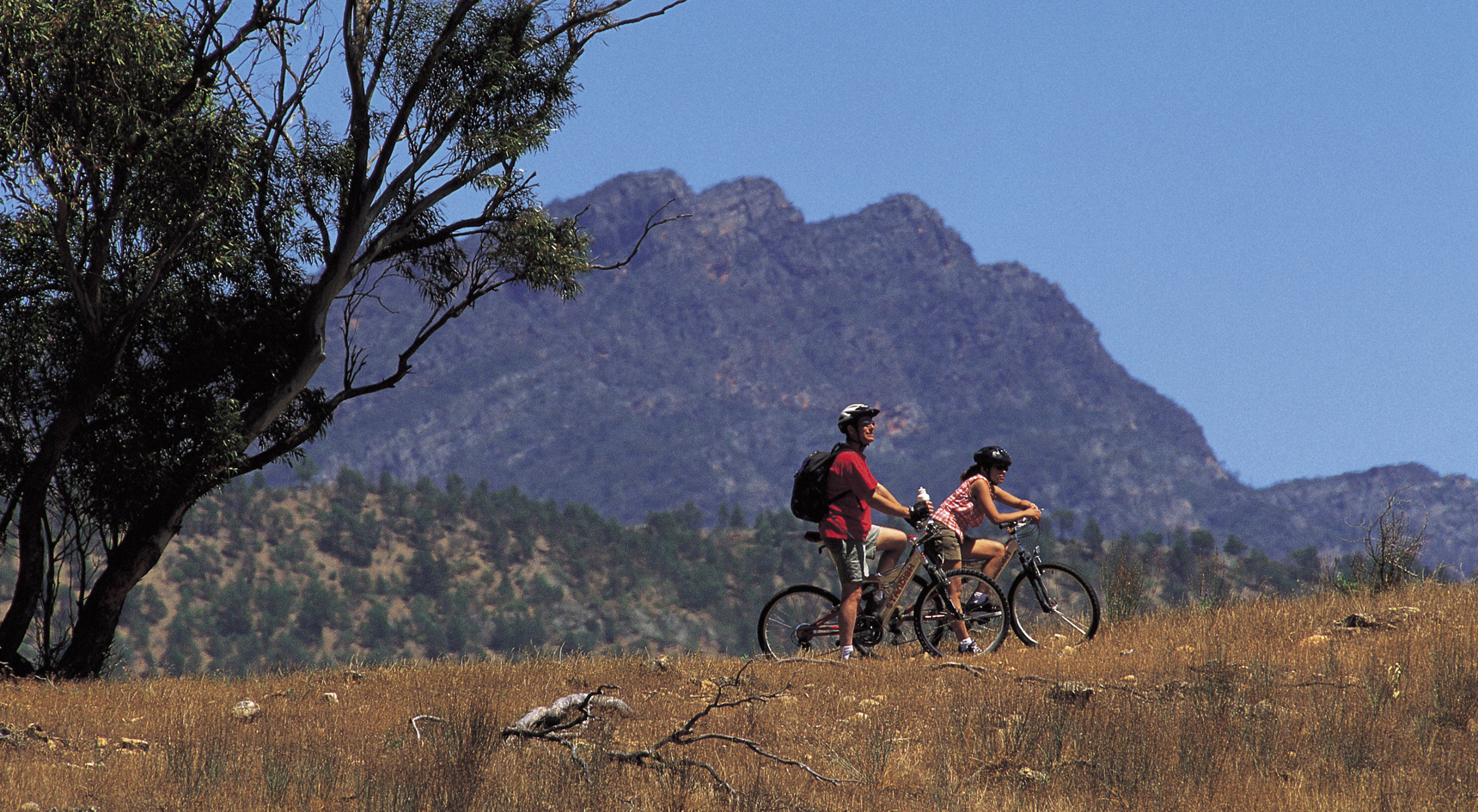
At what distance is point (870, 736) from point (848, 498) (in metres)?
2.88

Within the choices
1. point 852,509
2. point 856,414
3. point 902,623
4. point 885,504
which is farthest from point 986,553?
point 856,414

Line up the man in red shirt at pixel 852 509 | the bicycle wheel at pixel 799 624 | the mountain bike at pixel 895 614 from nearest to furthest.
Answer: the man in red shirt at pixel 852 509 < the mountain bike at pixel 895 614 < the bicycle wheel at pixel 799 624

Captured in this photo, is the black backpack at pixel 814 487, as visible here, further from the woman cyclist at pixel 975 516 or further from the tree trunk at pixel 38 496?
the tree trunk at pixel 38 496

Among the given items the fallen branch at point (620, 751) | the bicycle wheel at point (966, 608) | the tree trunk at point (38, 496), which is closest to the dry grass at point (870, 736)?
the fallen branch at point (620, 751)

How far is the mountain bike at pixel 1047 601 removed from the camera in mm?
12070

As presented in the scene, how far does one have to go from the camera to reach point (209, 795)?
775cm

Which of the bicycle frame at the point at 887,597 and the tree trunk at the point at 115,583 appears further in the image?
the tree trunk at the point at 115,583

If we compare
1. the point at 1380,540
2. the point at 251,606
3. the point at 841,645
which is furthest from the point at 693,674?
the point at 251,606

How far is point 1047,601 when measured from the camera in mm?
12336

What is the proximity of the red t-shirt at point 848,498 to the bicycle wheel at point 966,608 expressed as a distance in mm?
900

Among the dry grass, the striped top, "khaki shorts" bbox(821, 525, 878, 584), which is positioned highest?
the striped top

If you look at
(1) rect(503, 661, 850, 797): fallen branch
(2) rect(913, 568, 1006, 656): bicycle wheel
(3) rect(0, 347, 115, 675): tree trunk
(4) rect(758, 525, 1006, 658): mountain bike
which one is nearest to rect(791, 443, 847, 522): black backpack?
(4) rect(758, 525, 1006, 658): mountain bike

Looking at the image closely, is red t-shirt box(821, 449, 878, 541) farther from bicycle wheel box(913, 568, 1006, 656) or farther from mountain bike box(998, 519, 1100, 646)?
mountain bike box(998, 519, 1100, 646)

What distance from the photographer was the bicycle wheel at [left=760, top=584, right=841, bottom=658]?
12.4m
